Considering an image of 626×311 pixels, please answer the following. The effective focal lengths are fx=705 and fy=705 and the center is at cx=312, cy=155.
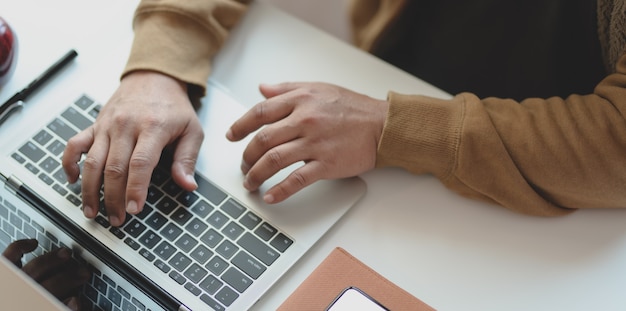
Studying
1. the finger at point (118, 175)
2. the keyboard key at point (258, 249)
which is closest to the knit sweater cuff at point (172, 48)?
the finger at point (118, 175)

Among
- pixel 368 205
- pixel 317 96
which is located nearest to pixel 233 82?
pixel 317 96

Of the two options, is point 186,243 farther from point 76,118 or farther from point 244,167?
point 76,118

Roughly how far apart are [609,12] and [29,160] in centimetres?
64

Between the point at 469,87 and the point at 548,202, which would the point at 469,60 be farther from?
the point at 548,202

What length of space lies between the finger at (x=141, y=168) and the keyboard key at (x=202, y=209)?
0.17ft

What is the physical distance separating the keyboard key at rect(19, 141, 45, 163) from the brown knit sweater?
36 centimetres

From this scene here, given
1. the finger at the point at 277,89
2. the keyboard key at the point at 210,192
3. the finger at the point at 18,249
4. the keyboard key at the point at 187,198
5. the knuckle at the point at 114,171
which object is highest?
the finger at the point at 277,89

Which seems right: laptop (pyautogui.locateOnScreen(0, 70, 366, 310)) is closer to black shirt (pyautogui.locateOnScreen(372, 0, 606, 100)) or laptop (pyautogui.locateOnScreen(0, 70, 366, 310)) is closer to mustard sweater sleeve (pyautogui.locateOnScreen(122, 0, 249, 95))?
mustard sweater sleeve (pyautogui.locateOnScreen(122, 0, 249, 95))

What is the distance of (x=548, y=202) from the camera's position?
2.41 feet

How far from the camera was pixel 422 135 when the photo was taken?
73 cm

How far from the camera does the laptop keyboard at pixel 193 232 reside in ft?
2.17

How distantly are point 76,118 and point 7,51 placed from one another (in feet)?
0.37

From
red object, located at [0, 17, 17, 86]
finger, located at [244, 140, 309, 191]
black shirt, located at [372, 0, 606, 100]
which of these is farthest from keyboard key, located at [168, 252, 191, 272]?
black shirt, located at [372, 0, 606, 100]

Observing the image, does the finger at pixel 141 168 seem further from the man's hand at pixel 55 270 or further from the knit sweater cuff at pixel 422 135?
the knit sweater cuff at pixel 422 135
